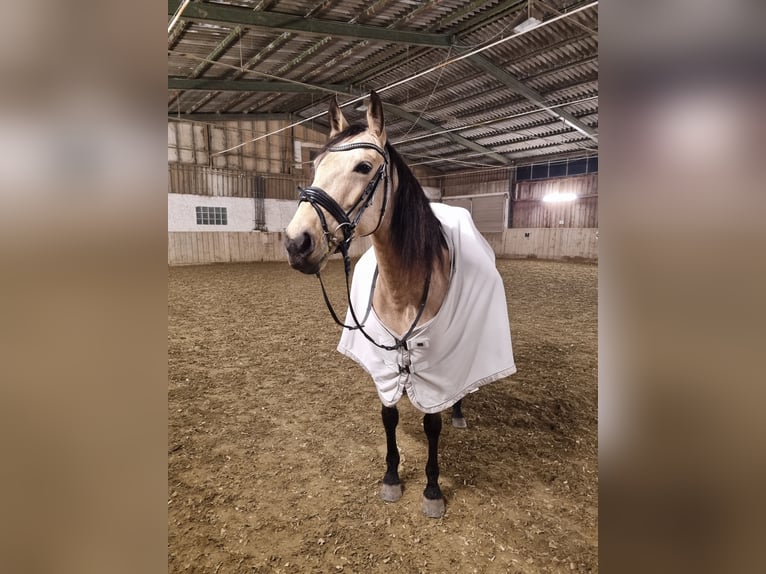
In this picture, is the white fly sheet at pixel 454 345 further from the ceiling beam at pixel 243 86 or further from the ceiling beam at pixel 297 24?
the ceiling beam at pixel 243 86

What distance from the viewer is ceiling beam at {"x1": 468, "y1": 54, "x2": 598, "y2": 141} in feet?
29.2

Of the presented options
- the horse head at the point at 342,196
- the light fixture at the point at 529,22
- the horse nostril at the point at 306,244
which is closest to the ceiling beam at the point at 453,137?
the light fixture at the point at 529,22

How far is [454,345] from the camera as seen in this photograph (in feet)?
6.72

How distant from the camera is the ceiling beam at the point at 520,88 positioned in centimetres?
891

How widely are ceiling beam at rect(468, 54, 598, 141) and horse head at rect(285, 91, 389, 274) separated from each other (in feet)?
28.1

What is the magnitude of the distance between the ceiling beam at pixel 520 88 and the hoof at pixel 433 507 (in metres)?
9.36

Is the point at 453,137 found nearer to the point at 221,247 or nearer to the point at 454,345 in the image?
the point at 221,247

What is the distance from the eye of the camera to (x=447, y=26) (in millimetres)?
7488

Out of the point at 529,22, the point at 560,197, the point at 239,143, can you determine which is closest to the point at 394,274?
the point at 529,22
